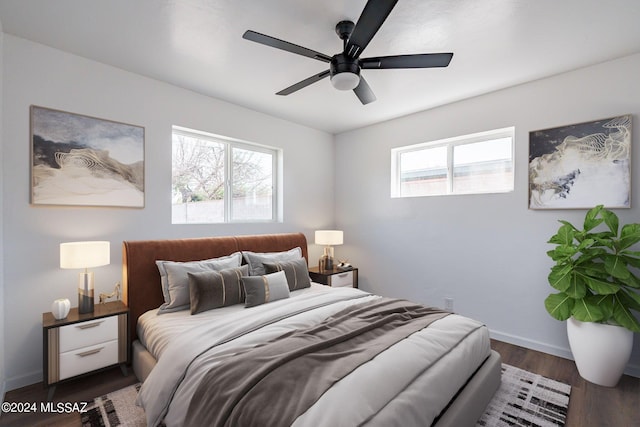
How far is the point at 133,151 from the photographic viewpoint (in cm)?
281

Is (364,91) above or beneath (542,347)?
above

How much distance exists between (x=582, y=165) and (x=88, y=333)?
4.38 m

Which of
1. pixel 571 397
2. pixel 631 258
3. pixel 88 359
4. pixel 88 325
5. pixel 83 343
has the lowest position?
pixel 571 397

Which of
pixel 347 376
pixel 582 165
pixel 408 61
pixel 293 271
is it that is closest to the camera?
pixel 347 376

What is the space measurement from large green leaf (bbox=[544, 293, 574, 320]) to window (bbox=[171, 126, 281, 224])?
10.3ft

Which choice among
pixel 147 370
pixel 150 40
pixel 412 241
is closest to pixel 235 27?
pixel 150 40

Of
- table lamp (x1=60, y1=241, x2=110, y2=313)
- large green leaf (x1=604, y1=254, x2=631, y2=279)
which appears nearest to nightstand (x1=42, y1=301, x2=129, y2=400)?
table lamp (x1=60, y1=241, x2=110, y2=313)

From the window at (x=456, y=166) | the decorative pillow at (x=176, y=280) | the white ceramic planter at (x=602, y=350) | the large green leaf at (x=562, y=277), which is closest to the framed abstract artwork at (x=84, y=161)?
the decorative pillow at (x=176, y=280)

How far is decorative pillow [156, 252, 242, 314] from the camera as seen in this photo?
2508 millimetres

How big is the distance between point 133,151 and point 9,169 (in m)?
0.85

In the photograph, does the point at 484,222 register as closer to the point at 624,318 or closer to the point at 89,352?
the point at 624,318

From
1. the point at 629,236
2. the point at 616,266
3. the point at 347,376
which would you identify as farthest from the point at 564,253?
the point at 347,376

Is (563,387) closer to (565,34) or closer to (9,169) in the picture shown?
(565,34)

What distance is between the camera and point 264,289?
263 cm
